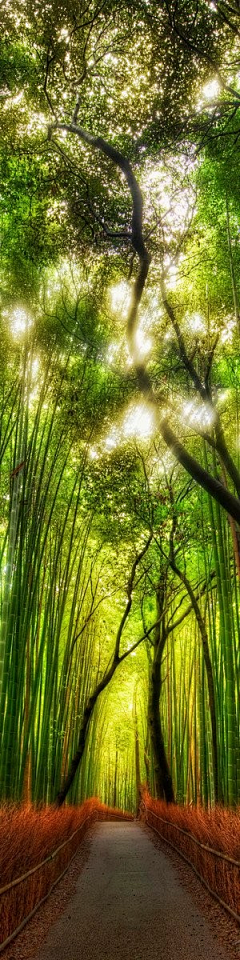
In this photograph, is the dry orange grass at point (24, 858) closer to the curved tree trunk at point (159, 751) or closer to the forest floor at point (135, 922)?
the forest floor at point (135, 922)

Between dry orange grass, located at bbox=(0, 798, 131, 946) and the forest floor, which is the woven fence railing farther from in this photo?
dry orange grass, located at bbox=(0, 798, 131, 946)

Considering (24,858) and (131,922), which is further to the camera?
(131,922)

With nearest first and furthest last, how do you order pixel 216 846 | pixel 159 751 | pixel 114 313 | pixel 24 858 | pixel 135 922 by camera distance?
pixel 24 858, pixel 135 922, pixel 216 846, pixel 114 313, pixel 159 751

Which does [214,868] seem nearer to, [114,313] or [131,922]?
[131,922]

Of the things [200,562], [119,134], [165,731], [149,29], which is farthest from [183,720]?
[149,29]

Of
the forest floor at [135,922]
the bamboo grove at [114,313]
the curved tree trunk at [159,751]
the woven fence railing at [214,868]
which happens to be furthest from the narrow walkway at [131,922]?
the curved tree trunk at [159,751]

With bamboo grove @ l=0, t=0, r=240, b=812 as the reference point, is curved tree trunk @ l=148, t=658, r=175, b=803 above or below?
below

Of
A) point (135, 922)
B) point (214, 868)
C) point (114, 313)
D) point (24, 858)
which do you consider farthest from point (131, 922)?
point (114, 313)

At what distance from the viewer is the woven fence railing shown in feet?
11.1

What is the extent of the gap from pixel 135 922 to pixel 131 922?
24 mm

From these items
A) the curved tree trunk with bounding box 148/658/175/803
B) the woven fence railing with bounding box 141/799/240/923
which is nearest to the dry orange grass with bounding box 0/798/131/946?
the woven fence railing with bounding box 141/799/240/923

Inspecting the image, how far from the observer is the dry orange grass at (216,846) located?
349cm

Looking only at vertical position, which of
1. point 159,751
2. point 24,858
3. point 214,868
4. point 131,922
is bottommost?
point 131,922

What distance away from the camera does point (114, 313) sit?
608 cm
